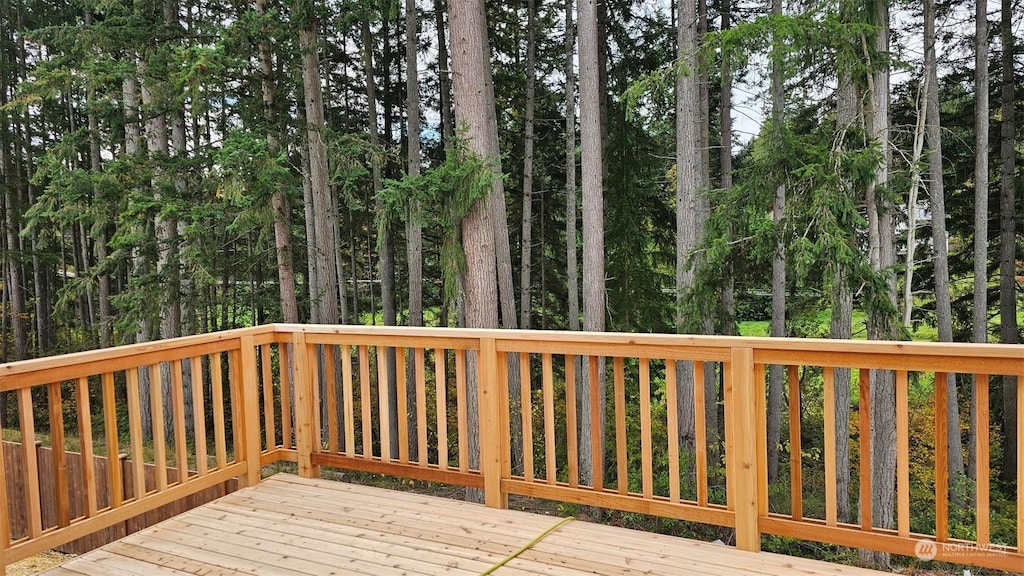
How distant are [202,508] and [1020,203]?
42.0 ft

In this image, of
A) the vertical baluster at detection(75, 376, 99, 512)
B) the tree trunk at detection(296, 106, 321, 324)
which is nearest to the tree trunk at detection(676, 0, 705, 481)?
the tree trunk at detection(296, 106, 321, 324)

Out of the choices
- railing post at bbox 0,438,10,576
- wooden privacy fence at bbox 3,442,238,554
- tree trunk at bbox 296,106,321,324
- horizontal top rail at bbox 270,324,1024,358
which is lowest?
wooden privacy fence at bbox 3,442,238,554

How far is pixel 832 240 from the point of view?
231 inches

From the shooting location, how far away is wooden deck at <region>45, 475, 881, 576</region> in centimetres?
266

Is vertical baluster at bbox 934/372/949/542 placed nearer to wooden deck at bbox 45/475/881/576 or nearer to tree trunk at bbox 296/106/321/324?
wooden deck at bbox 45/475/881/576

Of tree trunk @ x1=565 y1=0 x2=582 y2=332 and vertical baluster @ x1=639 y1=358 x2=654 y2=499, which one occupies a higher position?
tree trunk @ x1=565 y1=0 x2=582 y2=332

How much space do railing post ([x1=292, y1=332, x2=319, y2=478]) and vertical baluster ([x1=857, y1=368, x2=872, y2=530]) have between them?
117 inches

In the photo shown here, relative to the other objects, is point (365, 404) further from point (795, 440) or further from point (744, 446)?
point (795, 440)

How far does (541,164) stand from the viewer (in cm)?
1398

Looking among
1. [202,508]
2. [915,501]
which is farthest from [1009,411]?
[202,508]

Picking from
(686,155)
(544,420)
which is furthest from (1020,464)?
(686,155)

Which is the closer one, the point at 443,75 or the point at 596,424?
the point at 596,424

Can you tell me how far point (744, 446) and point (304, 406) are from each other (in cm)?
259

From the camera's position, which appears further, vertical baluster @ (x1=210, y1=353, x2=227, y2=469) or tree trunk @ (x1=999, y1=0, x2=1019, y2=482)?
tree trunk @ (x1=999, y1=0, x2=1019, y2=482)
